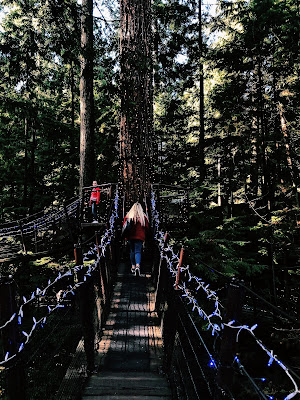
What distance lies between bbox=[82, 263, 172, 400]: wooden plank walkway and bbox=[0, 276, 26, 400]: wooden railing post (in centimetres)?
136

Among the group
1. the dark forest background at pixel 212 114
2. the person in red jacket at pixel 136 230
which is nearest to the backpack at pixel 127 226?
the person in red jacket at pixel 136 230

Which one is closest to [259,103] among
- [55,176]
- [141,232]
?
[141,232]

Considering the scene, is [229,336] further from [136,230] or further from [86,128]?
[86,128]

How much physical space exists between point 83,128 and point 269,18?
844 centimetres

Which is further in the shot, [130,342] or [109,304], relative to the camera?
[109,304]

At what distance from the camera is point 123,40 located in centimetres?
798

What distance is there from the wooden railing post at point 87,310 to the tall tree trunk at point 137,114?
5015 mm

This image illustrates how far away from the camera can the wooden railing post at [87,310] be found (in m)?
3.25

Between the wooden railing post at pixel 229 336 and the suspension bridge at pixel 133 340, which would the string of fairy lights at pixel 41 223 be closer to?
the suspension bridge at pixel 133 340

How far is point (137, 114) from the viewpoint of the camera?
8156 millimetres

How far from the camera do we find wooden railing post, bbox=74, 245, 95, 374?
10.6 feet

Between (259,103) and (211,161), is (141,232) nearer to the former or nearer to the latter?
(259,103)

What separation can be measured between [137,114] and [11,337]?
7.23 meters

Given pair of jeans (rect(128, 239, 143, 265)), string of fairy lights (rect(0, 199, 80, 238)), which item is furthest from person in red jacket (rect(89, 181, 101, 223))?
pair of jeans (rect(128, 239, 143, 265))
